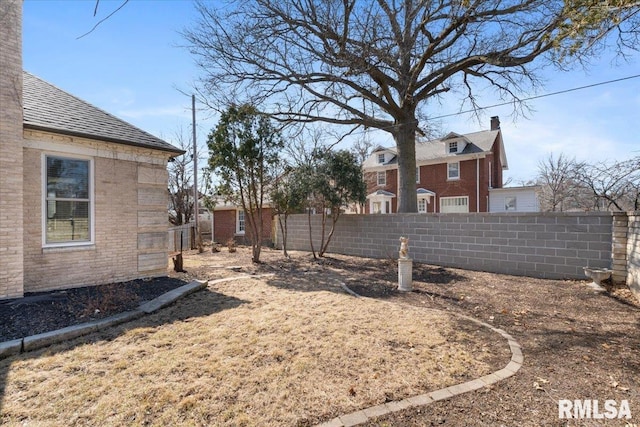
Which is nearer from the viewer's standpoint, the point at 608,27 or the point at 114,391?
the point at 114,391

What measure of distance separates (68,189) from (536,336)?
870 cm

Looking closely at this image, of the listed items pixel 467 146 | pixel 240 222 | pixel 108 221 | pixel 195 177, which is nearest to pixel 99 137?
pixel 108 221

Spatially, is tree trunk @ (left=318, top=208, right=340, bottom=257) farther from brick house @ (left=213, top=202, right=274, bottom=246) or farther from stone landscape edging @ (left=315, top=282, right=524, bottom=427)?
stone landscape edging @ (left=315, top=282, right=524, bottom=427)

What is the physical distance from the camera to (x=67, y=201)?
6.41 metres

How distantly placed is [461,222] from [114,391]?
30.6 feet

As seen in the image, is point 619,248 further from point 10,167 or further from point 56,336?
point 10,167

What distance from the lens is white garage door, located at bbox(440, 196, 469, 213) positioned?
23203 mm

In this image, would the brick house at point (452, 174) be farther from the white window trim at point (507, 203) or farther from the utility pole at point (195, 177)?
the utility pole at point (195, 177)

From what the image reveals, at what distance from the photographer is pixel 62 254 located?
6242 mm

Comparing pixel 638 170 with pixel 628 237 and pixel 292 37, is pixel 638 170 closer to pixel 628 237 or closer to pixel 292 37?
pixel 628 237

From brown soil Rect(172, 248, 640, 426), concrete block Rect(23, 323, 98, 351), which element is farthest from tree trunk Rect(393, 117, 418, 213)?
concrete block Rect(23, 323, 98, 351)

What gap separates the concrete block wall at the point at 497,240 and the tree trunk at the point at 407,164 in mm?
1503

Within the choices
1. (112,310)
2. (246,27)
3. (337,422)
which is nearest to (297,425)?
(337,422)

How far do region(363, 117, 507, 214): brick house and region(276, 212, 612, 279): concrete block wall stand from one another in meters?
11.0
